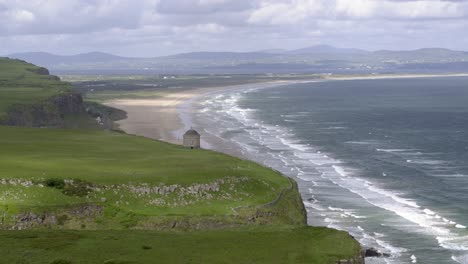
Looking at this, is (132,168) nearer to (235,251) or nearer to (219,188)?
(219,188)

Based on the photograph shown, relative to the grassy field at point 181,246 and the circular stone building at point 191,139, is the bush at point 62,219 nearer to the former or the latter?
the grassy field at point 181,246

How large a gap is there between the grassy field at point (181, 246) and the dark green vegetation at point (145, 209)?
0.07 m

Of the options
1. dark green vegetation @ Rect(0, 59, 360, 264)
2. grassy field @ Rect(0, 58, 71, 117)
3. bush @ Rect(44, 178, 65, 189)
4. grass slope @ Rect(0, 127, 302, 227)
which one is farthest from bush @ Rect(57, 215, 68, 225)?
grassy field @ Rect(0, 58, 71, 117)

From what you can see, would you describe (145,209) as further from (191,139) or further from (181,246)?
(191,139)

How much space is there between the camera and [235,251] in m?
51.1

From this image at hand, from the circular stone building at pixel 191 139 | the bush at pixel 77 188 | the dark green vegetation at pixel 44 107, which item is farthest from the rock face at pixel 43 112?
the bush at pixel 77 188

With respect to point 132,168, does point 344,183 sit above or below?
below

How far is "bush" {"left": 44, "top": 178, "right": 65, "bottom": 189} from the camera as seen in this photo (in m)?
65.0

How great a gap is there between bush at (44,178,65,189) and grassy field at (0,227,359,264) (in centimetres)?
1025

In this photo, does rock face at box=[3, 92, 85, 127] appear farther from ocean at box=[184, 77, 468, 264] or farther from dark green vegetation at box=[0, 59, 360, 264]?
dark green vegetation at box=[0, 59, 360, 264]

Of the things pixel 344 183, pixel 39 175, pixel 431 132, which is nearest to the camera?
pixel 39 175

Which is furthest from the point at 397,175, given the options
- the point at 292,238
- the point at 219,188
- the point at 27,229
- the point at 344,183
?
the point at 27,229

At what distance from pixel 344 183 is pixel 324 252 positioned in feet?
158

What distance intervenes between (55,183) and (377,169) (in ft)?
191
